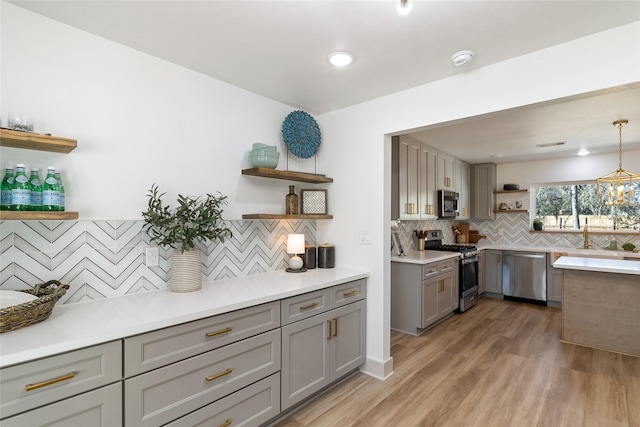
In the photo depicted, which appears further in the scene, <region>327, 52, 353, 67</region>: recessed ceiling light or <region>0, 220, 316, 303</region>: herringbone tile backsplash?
<region>327, 52, 353, 67</region>: recessed ceiling light

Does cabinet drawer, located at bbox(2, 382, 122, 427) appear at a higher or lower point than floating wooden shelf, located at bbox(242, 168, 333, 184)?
lower

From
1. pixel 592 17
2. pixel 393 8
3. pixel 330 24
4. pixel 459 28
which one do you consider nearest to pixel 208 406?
pixel 330 24

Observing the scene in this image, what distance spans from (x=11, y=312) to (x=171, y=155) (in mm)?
1218

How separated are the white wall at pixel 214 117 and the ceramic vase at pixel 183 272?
1.20ft

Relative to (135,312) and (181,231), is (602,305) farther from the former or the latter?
(135,312)

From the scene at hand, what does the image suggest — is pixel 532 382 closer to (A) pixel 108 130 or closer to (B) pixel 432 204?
(B) pixel 432 204

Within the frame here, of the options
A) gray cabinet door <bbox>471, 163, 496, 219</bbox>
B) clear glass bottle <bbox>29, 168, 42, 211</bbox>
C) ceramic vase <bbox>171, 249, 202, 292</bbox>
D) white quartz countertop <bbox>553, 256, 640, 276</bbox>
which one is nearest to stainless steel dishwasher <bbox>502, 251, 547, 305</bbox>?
gray cabinet door <bbox>471, 163, 496, 219</bbox>

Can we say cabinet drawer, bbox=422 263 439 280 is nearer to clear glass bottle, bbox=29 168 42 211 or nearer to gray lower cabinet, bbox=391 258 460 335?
gray lower cabinet, bbox=391 258 460 335

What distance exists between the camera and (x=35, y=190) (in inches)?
62.9

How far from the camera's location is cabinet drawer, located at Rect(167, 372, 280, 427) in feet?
5.51

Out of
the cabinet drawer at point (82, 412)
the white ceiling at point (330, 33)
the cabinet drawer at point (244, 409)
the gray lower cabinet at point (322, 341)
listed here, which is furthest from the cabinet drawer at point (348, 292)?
the white ceiling at point (330, 33)

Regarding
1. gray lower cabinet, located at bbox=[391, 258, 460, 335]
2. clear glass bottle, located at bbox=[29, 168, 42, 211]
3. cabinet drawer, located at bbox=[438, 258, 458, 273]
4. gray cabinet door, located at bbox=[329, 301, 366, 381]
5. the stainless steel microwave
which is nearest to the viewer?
clear glass bottle, located at bbox=[29, 168, 42, 211]

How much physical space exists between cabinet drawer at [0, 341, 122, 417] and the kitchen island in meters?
4.00

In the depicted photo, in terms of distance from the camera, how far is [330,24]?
173 cm
